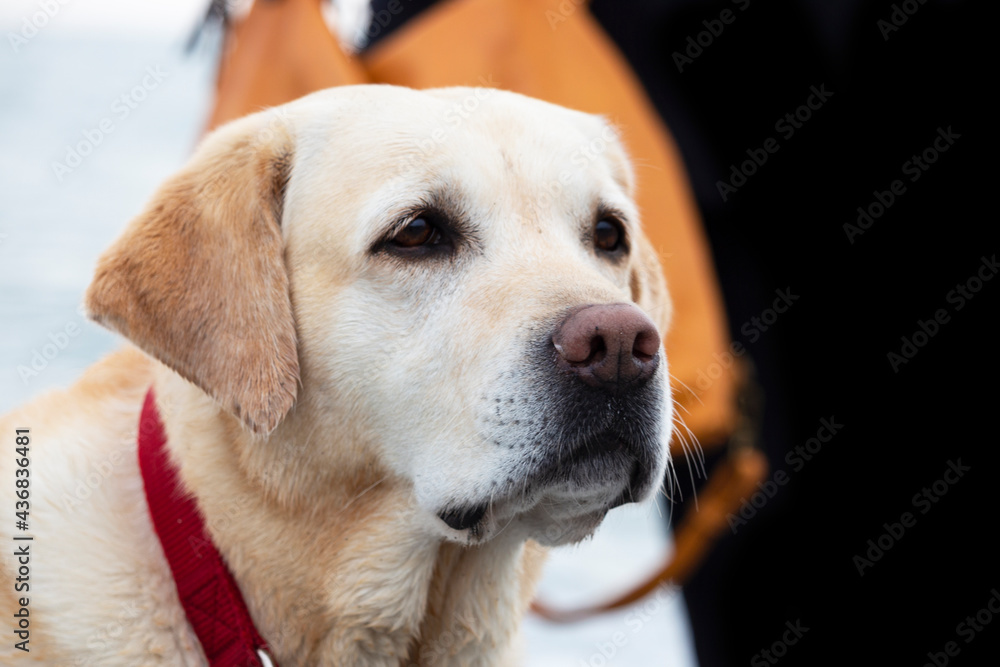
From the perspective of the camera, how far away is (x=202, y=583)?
2221mm

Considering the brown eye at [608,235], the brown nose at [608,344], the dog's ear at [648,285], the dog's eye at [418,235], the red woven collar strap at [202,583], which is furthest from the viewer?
the dog's ear at [648,285]

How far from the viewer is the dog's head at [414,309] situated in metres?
2.05

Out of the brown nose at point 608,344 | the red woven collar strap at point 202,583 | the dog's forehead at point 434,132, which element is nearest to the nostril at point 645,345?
the brown nose at point 608,344

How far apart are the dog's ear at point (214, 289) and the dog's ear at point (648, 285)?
1.22 m

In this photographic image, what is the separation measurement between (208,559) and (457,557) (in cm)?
66

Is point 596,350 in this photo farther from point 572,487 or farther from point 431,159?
point 431,159

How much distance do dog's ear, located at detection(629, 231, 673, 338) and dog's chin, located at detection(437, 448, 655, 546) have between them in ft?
2.87

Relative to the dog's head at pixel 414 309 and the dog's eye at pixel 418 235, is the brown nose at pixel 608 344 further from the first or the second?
the dog's eye at pixel 418 235

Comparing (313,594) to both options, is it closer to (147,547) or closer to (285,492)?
(285,492)

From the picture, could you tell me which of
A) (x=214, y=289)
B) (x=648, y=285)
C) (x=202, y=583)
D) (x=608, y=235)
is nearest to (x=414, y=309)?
(x=214, y=289)

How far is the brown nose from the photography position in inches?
76.6

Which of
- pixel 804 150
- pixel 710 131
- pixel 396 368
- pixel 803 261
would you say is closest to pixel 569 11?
pixel 710 131

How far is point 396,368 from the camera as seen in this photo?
2213 mm

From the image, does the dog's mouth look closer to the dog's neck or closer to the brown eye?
the dog's neck
